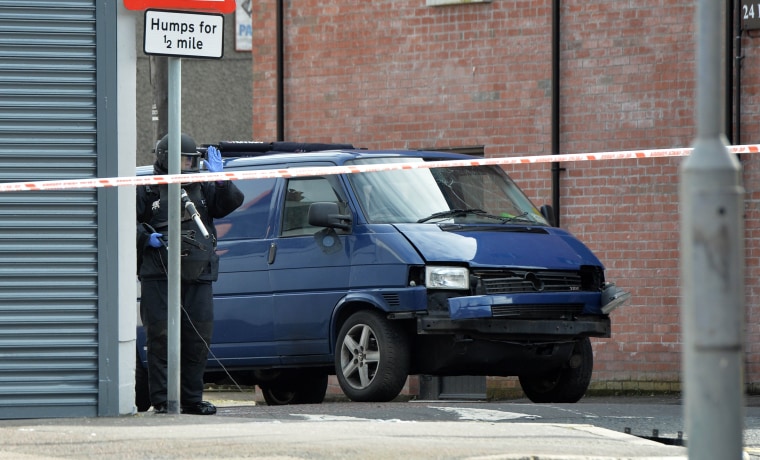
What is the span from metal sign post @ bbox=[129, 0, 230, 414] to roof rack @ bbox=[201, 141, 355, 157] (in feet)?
12.2

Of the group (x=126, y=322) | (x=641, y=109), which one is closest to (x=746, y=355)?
(x=641, y=109)

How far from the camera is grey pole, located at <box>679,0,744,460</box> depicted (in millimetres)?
5297

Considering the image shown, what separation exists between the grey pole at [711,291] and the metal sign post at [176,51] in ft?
16.1

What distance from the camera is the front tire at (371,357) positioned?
1159 cm

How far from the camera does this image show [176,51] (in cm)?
985

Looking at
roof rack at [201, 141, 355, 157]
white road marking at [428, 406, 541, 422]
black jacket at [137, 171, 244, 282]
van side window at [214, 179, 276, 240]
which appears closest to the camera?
white road marking at [428, 406, 541, 422]

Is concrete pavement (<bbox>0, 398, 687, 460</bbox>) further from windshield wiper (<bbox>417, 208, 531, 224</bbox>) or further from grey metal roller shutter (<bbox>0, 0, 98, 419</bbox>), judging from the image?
windshield wiper (<bbox>417, 208, 531, 224</bbox>)

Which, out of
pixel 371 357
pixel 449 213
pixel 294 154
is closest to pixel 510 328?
pixel 371 357

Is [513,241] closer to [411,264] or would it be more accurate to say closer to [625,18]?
[411,264]

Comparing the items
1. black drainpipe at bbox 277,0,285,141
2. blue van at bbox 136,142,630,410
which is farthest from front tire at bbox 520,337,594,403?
black drainpipe at bbox 277,0,285,141

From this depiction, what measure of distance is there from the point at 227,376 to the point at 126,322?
3912mm

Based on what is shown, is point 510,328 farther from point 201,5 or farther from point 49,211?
Result: point 49,211

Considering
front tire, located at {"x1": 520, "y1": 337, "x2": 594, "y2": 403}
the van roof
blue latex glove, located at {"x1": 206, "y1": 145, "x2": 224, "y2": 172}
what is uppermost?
the van roof

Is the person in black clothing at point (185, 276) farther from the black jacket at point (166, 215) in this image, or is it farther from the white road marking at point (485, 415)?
the white road marking at point (485, 415)
